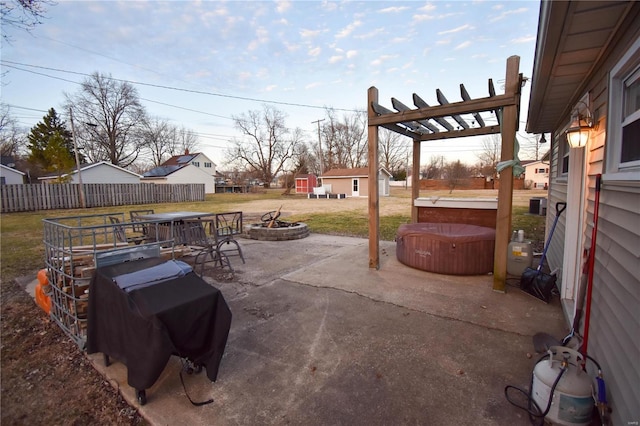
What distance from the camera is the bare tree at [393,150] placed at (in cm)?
3969

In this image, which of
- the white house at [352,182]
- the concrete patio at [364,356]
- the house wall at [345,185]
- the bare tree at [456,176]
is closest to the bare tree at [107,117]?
the white house at [352,182]

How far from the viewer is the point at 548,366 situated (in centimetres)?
185


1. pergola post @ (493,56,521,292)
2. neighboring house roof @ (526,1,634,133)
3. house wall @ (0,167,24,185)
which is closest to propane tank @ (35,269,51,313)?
Result: neighboring house roof @ (526,1,634,133)

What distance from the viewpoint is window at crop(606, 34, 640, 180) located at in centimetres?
176

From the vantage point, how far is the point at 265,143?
3591cm

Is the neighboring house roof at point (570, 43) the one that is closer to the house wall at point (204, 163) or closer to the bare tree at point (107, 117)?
the bare tree at point (107, 117)

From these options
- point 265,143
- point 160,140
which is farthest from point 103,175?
point 160,140

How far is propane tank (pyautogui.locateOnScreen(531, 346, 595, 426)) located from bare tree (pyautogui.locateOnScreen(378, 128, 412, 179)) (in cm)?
3854

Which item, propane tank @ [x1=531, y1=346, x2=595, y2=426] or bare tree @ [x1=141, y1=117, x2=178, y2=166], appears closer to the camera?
propane tank @ [x1=531, y1=346, x2=595, y2=426]

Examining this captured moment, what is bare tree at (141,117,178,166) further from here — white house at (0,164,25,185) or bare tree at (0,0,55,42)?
bare tree at (0,0,55,42)

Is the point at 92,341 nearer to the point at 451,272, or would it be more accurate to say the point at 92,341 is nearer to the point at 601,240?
the point at 601,240

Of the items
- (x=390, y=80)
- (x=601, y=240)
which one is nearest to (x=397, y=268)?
(x=601, y=240)

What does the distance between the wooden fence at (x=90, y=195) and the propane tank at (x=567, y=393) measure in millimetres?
21866

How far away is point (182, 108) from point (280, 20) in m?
19.5
